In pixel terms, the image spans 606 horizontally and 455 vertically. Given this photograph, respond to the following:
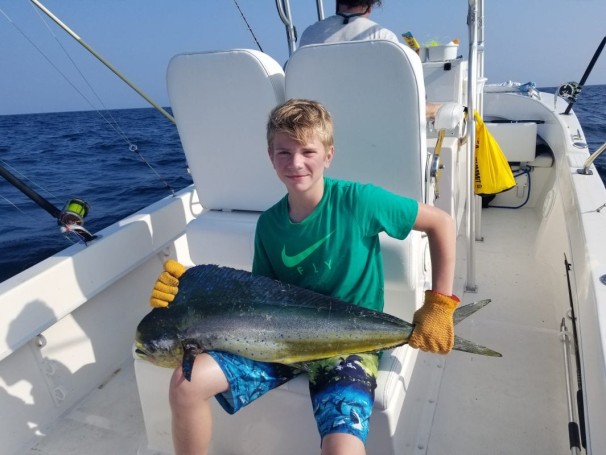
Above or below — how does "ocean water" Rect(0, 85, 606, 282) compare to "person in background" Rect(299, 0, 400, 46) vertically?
below

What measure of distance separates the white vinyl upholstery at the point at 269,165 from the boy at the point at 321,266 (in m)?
0.16

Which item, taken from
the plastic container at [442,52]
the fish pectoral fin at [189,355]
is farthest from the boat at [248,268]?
the plastic container at [442,52]

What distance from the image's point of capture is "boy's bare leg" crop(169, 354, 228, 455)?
4.87ft

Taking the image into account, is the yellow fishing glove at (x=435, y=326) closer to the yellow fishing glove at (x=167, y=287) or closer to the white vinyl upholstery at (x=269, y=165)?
the white vinyl upholstery at (x=269, y=165)

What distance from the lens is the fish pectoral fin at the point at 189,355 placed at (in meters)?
1.47

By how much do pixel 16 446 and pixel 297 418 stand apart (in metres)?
1.45

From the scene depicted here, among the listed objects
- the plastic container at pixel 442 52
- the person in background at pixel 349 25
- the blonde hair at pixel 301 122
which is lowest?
the plastic container at pixel 442 52

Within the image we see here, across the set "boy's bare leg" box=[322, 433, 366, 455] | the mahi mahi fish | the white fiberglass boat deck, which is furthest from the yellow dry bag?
"boy's bare leg" box=[322, 433, 366, 455]

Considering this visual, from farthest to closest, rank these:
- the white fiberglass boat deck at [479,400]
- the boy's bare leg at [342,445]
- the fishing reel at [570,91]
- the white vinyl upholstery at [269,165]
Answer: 1. the fishing reel at [570,91]
2. the white fiberglass boat deck at [479,400]
3. the white vinyl upholstery at [269,165]
4. the boy's bare leg at [342,445]

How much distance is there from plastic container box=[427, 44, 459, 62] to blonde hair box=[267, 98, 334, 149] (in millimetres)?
2472

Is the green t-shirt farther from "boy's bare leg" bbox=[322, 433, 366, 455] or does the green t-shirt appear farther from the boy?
"boy's bare leg" bbox=[322, 433, 366, 455]

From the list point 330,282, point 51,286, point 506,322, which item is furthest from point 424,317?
point 51,286

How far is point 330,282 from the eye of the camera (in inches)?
66.1

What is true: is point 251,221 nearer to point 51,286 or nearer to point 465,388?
point 51,286
